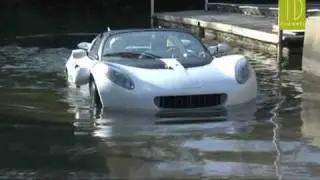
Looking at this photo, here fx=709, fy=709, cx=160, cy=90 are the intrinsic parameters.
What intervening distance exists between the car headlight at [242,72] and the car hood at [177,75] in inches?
3.5

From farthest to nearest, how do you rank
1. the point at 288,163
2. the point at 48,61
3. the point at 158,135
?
the point at 48,61
the point at 158,135
the point at 288,163

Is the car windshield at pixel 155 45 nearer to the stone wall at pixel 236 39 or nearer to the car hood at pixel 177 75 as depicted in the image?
the car hood at pixel 177 75

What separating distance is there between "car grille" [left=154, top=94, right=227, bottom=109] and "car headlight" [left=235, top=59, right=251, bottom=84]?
1.39ft

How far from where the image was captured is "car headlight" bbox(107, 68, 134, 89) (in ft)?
32.3

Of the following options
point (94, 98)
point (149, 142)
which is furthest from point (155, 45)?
point (149, 142)

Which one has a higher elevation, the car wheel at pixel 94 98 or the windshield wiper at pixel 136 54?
the windshield wiper at pixel 136 54

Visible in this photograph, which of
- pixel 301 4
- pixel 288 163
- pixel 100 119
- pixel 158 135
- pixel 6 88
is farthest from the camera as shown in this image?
pixel 301 4

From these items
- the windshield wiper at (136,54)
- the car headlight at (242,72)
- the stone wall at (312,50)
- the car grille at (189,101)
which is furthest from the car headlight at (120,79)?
the stone wall at (312,50)

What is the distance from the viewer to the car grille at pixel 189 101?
9.79 metres

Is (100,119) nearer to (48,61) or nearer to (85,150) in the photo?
(85,150)

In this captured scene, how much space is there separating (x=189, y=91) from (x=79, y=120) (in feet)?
5.10

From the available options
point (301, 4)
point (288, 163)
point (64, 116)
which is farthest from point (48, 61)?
point (288, 163)

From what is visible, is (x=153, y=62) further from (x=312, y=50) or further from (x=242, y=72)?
(x=312, y=50)

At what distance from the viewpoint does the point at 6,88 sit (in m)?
12.8
